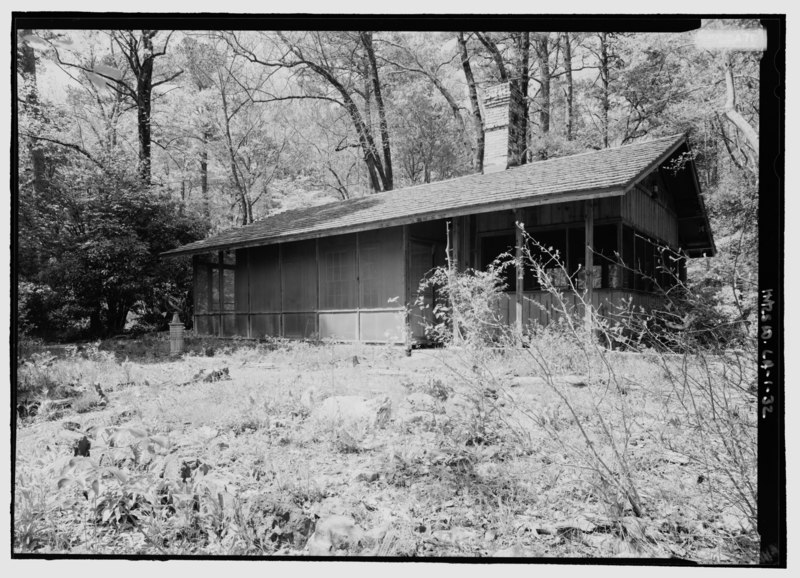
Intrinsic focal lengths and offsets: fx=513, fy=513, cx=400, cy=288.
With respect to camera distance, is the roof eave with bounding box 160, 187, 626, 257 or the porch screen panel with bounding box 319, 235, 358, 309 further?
the porch screen panel with bounding box 319, 235, 358, 309

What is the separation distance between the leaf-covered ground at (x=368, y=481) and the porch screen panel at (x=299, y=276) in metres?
6.81

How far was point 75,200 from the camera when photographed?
513 centimetres

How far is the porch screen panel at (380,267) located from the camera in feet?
32.9

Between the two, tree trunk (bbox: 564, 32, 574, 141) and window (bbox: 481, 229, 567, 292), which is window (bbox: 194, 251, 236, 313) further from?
tree trunk (bbox: 564, 32, 574, 141)

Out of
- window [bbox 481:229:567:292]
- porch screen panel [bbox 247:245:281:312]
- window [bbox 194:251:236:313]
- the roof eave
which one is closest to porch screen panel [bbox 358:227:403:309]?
the roof eave

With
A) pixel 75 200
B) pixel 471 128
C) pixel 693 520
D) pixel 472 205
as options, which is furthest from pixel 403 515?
pixel 471 128

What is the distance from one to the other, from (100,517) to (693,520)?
2580 mm

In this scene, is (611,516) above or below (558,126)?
below

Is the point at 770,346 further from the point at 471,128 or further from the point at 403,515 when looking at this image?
the point at 471,128

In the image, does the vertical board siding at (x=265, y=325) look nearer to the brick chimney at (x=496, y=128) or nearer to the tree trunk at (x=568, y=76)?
the brick chimney at (x=496, y=128)

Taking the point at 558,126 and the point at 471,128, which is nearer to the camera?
the point at 558,126

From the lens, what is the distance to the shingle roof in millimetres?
7363

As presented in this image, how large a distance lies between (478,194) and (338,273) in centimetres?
372

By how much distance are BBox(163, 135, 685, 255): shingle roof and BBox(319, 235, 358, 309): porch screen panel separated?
1.92 feet
